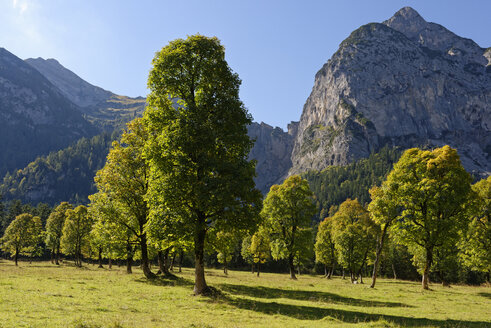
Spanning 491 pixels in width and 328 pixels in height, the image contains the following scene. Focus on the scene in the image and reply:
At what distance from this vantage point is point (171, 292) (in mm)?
21375

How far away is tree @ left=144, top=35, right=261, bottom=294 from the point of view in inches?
802

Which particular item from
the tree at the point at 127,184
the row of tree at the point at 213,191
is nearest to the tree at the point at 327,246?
the row of tree at the point at 213,191

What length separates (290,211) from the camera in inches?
1750

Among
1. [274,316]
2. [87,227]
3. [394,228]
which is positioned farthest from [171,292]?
[87,227]

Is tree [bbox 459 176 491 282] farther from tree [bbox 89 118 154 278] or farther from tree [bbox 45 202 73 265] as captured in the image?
tree [bbox 45 202 73 265]

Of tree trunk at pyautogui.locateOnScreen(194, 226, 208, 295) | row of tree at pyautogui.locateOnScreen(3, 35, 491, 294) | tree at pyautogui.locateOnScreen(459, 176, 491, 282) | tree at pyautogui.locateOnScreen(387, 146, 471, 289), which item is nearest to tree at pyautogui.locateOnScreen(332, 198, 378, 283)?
row of tree at pyautogui.locateOnScreen(3, 35, 491, 294)

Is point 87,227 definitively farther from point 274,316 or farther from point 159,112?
point 274,316

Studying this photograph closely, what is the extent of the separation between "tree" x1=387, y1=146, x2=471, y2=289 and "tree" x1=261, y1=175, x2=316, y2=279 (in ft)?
45.7

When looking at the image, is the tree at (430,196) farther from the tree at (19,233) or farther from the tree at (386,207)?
the tree at (19,233)

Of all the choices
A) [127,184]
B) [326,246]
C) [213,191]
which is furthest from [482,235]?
[127,184]

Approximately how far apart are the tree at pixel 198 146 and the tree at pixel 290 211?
22934 millimetres

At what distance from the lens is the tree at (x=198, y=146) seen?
20.4 m

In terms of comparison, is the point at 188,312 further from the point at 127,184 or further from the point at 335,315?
the point at 127,184

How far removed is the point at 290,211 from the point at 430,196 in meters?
19.2
